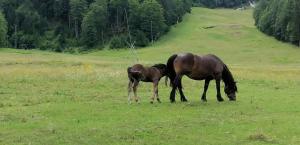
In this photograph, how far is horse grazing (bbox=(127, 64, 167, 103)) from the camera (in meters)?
22.3

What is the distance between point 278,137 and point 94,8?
9689 centimetres

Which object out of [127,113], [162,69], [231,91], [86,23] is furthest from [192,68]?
[86,23]

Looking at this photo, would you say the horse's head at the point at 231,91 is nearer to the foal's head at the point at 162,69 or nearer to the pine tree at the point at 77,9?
the foal's head at the point at 162,69

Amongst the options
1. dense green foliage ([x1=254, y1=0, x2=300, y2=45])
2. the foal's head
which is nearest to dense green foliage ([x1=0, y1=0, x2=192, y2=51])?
dense green foliage ([x1=254, y1=0, x2=300, y2=45])

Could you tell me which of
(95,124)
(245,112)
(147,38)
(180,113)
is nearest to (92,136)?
(95,124)

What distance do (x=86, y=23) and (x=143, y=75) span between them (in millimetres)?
88489

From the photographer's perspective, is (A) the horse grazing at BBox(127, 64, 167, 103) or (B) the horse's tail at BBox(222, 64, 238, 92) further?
(B) the horse's tail at BBox(222, 64, 238, 92)

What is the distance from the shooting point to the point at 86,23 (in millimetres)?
109250

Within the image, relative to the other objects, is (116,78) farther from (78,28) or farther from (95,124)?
(78,28)

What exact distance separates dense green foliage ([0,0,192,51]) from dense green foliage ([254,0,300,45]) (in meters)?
23.1

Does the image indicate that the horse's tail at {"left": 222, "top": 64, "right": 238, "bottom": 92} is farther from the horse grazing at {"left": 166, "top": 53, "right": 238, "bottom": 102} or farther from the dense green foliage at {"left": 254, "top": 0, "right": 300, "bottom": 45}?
the dense green foliage at {"left": 254, "top": 0, "right": 300, "bottom": 45}

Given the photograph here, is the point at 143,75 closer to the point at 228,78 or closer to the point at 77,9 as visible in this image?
the point at 228,78

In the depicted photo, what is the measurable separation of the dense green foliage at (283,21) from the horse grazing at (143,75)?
7333 centimetres

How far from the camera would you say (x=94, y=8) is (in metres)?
109
